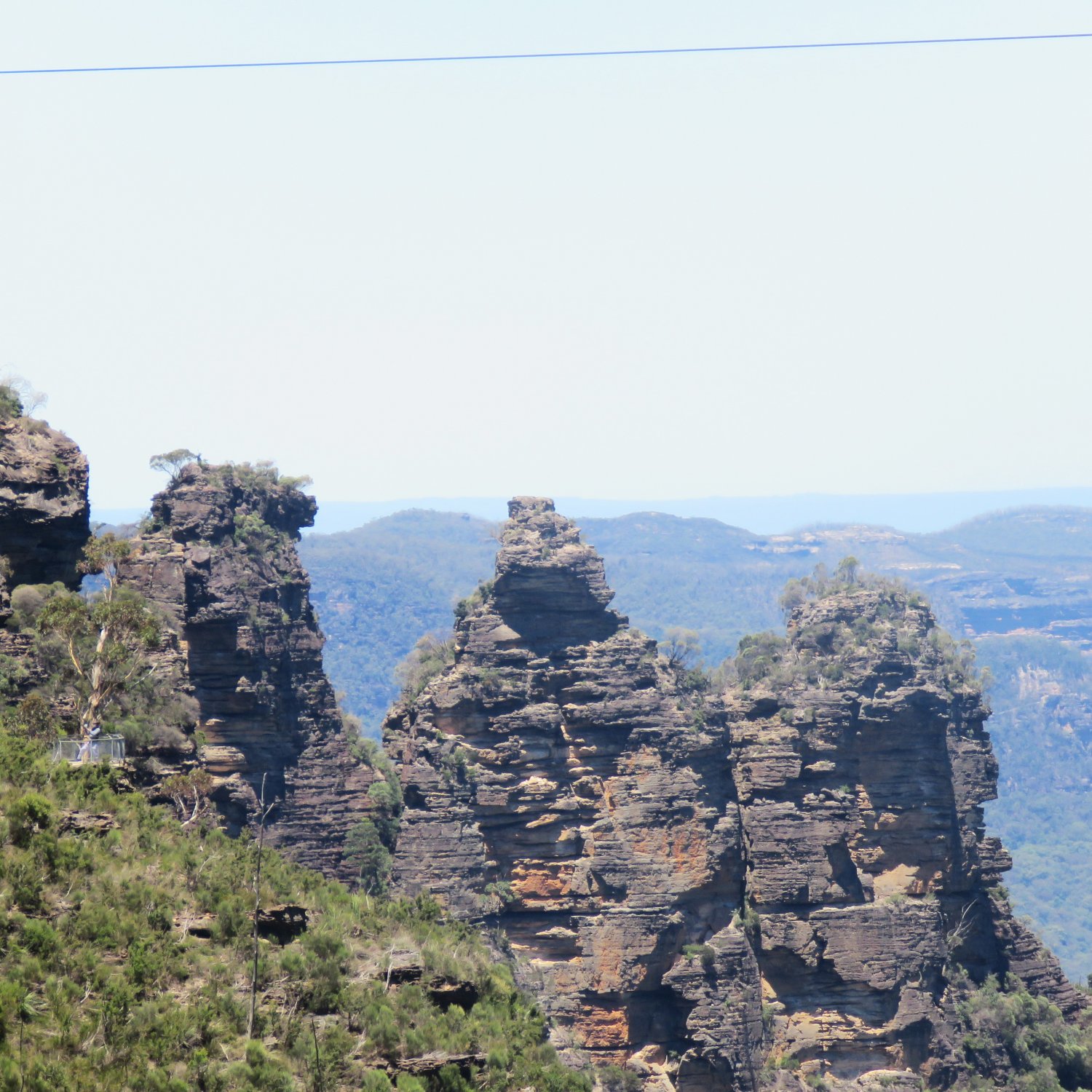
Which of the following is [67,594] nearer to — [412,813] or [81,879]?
[81,879]

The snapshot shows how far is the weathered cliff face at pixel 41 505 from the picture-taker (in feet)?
145

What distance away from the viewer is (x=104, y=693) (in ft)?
136

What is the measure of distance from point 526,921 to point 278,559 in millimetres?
16175

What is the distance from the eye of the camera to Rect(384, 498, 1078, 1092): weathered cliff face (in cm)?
6406

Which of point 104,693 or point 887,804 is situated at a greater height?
point 104,693

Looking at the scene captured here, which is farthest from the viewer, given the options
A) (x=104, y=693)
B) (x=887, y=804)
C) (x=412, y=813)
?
(x=887, y=804)

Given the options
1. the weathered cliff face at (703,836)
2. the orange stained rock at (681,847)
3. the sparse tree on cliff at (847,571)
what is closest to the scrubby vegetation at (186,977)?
the weathered cliff face at (703,836)

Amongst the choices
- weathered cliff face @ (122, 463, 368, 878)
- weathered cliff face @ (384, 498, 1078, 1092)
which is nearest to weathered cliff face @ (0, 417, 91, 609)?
weathered cliff face @ (122, 463, 368, 878)

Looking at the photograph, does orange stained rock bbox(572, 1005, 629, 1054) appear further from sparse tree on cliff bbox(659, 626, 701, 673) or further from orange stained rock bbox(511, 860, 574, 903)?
sparse tree on cliff bbox(659, 626, 701, 673)

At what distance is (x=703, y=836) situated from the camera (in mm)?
66188

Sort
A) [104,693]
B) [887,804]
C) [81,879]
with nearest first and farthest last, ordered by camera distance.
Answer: [81,879], [104,693], [887,804]

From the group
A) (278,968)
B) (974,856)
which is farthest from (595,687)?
(278,968)

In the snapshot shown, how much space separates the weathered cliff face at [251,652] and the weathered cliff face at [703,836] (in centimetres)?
329

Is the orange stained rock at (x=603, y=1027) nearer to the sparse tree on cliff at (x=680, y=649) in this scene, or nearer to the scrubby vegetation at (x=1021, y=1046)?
the scrubby vegetation at (x=1021, y=1046)
